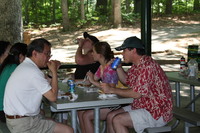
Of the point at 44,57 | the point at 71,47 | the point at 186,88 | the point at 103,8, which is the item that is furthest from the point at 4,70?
the point at 103,8

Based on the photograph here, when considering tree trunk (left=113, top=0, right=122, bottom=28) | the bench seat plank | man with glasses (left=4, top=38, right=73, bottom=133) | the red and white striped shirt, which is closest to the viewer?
man with glasses (left=4, top=38, right=73, bottom=133)

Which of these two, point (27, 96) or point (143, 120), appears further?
point (143, 120)

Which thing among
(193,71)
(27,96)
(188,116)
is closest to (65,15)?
(193,71)

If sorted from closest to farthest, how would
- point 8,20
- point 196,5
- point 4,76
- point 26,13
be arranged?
point 4,76 < point 8,20 < point 26,13 < point 196,5

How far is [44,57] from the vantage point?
293 centimetres

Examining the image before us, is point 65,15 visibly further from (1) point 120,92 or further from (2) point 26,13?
(1) point 120,92

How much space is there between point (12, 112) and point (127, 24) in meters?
16.0

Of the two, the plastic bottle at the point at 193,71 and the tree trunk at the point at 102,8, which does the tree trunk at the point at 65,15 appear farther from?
the plastic bottle at the point at 193,71

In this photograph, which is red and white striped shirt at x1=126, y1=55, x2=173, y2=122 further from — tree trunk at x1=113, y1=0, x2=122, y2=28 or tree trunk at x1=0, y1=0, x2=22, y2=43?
tree trunk at x1=113, y1=0, x2=122, y2=28

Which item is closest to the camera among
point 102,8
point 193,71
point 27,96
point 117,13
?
point 27,96

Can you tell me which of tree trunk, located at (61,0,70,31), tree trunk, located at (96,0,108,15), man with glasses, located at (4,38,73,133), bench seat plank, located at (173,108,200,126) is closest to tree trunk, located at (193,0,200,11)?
tree trunk, located at (96,0,108,15)

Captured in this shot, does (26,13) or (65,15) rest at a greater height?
(26,13)

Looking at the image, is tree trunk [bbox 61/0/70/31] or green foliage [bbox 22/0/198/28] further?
green foliage [bbox 22/0/198/28]

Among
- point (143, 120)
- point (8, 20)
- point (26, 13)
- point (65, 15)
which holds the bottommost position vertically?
point (143, 120)
